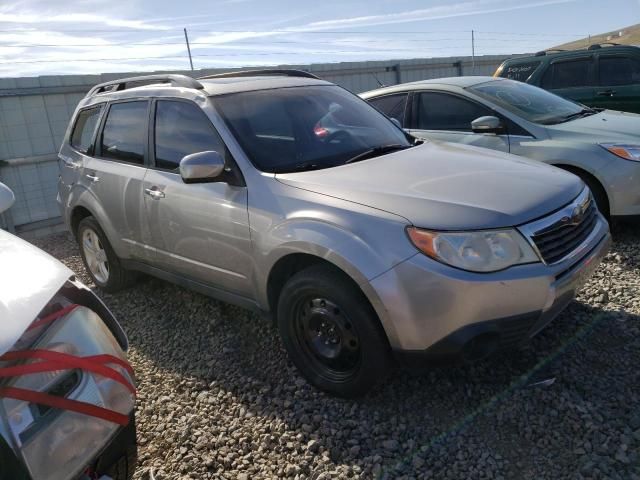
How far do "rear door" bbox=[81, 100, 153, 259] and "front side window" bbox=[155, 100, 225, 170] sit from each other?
18cm

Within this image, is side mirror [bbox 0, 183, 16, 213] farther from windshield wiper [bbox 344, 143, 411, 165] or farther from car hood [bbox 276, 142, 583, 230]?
windshield wiper [bbox 344, 143, 411, 165]

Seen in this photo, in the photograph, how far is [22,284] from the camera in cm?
193

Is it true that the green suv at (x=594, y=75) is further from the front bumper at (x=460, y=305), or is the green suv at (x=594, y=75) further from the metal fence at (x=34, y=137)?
the front bumper at (x=460, y=305)

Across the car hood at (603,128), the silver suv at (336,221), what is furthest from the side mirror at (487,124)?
the silver suv at (336,221)

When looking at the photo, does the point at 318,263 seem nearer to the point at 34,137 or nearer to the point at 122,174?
the point at 122,174

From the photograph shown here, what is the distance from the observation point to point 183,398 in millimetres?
3242

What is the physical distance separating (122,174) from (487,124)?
323 centimetres

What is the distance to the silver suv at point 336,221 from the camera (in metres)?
2.50

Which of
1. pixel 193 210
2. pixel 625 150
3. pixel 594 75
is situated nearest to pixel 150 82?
pixel 193 210

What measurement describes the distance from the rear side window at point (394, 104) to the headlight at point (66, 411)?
184 inches

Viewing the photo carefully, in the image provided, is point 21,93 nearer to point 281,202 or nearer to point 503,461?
point 281,202

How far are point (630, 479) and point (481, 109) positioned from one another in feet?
12.9

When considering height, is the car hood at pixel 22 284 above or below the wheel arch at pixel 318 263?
above

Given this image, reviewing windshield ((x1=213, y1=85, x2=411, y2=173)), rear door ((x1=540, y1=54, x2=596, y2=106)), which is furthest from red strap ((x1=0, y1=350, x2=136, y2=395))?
rear door ((x1=540, y1=54, x2=596, y2=106))
